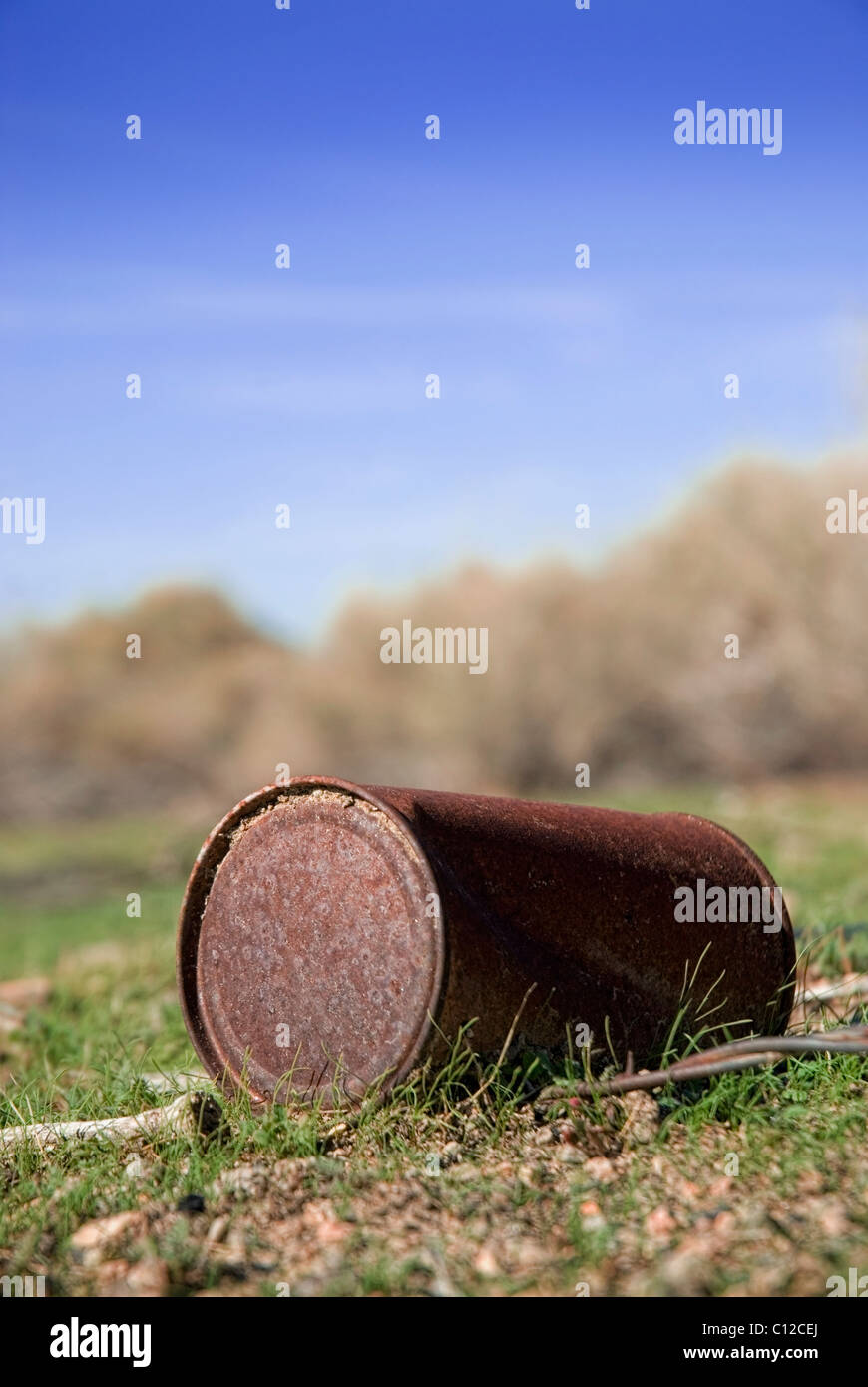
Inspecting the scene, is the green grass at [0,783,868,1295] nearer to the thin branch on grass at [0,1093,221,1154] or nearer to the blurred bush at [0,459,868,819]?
the thin branch on grass at [0,1093,221,1154]

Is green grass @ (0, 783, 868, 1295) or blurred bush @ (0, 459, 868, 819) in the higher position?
blurred bush @ (0, 459, 868, 819)

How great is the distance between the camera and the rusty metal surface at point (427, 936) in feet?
10.2

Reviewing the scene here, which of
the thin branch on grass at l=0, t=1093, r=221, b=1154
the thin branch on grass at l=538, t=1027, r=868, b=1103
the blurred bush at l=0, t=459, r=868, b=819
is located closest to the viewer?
the thin branch on grass at l=538, t=1027, r=868, b=1103

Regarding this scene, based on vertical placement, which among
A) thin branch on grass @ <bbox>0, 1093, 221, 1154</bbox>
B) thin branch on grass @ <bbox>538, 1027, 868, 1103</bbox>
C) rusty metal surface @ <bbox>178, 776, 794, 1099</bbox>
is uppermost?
rusty metal surface @ <bbox>178, 776, 794, 1099</bbox>

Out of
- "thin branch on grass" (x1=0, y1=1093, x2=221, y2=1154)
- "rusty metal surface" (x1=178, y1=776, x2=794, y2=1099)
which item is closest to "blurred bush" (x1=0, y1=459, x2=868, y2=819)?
"rusty metal surface" (x1=178, y1=776, x2=794, y2=1099)

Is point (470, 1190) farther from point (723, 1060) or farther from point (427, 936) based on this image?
point (723, 1060)

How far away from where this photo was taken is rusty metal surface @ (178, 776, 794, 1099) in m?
3.11

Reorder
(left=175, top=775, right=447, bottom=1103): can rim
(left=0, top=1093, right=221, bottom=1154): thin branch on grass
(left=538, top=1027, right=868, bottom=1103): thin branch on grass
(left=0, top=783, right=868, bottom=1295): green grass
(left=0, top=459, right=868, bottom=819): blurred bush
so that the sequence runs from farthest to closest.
Result: 1. (left=0, top=459, right=868, bottom=819): blurred bush
2. (left=0, top=1093, right=221, bottom=1154): thin branch on grass
3. (left=175, top=775, right=447, bottom=1103): can rim
4. (left=538, top=1027, right=868, bottom=1103): thin branch on grass
5. (left=0, top=783, right=868, bottom=1295): green grass

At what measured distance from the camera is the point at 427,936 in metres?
3.04

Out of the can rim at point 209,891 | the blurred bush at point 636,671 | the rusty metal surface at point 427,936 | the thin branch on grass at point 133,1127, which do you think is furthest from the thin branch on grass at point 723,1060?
the blurred bush at point 636,671

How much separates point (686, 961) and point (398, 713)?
15805 mm

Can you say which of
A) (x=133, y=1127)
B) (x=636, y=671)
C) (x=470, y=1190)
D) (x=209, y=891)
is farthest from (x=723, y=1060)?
(x=636, y=671)

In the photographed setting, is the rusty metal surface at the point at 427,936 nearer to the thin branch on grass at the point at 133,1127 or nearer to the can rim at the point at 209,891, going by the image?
the can rim at the point at 209,891
